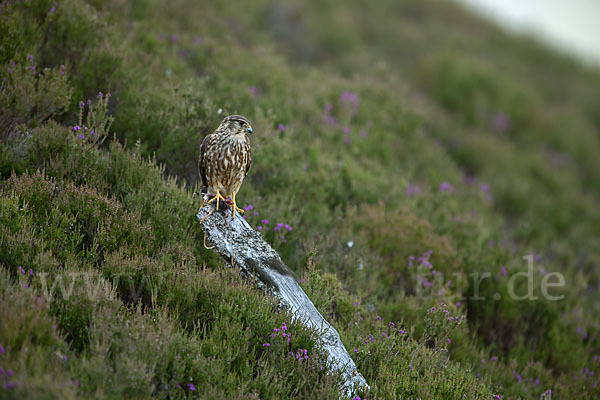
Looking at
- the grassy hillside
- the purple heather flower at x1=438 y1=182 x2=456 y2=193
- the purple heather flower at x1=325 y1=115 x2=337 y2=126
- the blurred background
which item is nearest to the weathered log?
the grassy hillside

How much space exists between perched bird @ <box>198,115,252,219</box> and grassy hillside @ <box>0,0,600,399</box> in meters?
0.41

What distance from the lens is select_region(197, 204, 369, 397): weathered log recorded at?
381 cm

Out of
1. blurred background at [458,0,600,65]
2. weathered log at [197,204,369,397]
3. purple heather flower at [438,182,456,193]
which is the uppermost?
blurred background at [458,0,600,65]

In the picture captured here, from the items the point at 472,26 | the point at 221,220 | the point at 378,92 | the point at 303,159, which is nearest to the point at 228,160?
the point at 221,220

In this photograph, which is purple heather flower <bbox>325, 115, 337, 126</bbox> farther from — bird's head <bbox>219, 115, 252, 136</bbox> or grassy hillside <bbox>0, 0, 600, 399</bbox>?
bird's head <bbox>219, 115, 252, 136</bbox>

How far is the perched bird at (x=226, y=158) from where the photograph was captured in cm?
436

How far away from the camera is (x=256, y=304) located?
381 centimetres

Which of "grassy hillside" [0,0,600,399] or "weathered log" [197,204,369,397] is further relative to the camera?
"weathered log" [197,204,369,397]

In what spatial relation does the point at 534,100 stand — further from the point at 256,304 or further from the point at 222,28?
the point at 256,304

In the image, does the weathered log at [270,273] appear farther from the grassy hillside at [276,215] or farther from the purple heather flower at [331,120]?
the purple heather flower at [331,120]

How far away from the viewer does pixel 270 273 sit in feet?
13.1

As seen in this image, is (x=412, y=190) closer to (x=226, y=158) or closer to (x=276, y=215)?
(x=276, y=215)

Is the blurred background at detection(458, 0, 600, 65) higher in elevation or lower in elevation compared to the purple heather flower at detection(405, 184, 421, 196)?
higher

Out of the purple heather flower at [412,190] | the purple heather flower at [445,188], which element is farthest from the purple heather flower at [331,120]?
the purple heather flower at [445,188]
